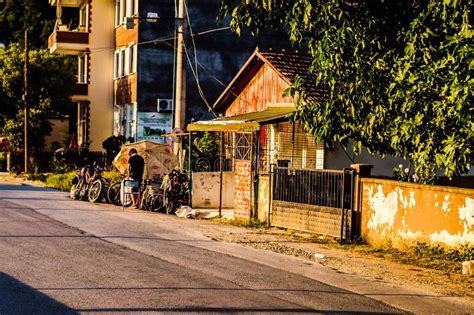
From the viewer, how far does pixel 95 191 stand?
3002 centimetres

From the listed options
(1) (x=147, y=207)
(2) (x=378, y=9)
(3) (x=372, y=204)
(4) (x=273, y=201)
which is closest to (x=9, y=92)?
(1) (x=147, y=207)

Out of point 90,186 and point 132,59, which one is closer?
point 90,186

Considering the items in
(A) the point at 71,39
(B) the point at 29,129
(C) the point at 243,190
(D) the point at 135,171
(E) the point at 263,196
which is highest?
(A) the point at 71,39

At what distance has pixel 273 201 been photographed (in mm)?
23109

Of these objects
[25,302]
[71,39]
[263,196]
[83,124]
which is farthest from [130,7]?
[25,302]

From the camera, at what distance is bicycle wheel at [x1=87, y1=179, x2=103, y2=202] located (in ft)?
97.9

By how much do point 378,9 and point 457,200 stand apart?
4458mm

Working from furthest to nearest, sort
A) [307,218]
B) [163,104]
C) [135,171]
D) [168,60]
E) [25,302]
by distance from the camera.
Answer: [168,60] < [163,104] < [135,171] < [307,218] < [25,302]

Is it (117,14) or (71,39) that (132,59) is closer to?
(117,14)

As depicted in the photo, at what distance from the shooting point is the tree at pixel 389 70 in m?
12.8

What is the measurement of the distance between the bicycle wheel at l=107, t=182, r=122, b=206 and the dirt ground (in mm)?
6393

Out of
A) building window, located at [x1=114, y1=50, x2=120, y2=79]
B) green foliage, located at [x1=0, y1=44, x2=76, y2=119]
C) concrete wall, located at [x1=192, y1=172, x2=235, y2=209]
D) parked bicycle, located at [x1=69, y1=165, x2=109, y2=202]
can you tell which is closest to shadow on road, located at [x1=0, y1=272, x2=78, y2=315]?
concrete wall, located at [x1=192, y1=172, x2=235, y2=209]

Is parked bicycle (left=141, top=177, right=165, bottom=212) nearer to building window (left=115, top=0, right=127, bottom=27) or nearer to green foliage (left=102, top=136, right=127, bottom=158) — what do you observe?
green foliage (left=102, top=136, right=127, bottom=158)

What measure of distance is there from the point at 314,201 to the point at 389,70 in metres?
7.29
